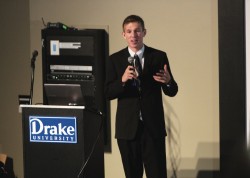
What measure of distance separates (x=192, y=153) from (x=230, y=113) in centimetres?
58

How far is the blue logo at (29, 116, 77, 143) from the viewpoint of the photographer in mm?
3016

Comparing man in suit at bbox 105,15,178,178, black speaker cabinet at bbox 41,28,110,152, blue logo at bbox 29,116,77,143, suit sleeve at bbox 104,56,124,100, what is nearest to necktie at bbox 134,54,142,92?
man in suit at bbox 105,15,178,178

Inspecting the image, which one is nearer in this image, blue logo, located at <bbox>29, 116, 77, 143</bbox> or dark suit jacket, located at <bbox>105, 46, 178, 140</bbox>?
blue logo, located at <bbox>29, 116, 77, 143</bbox>

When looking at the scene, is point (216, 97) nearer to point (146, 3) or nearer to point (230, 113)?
point (230, 113)

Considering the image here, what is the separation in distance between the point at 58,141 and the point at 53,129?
0.09m

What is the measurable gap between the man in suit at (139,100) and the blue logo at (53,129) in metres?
0.38

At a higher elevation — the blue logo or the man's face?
the man's face

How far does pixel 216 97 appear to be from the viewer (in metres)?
4.31

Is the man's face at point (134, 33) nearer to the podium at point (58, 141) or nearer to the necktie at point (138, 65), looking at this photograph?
the necktie at point (138, 65)

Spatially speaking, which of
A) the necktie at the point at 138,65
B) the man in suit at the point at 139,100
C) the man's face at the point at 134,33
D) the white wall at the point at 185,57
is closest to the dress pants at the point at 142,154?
the man in suit at the point at 139,100

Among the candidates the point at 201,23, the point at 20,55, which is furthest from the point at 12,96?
the point at 201,23

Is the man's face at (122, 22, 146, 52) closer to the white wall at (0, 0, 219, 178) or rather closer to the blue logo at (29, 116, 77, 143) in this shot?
the blue logo at (29, 116, 77, 143)

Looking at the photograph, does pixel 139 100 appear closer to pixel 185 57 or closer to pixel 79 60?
pixel 185 57

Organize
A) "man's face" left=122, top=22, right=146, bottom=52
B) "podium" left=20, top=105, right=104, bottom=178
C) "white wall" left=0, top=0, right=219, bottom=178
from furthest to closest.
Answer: "white wall" left=0, top=0, right=219, bottom=178
"man's face" left=122, top=22, right=146, bottom=52
"podium" left=20, top=105, right=104, bottom=178
